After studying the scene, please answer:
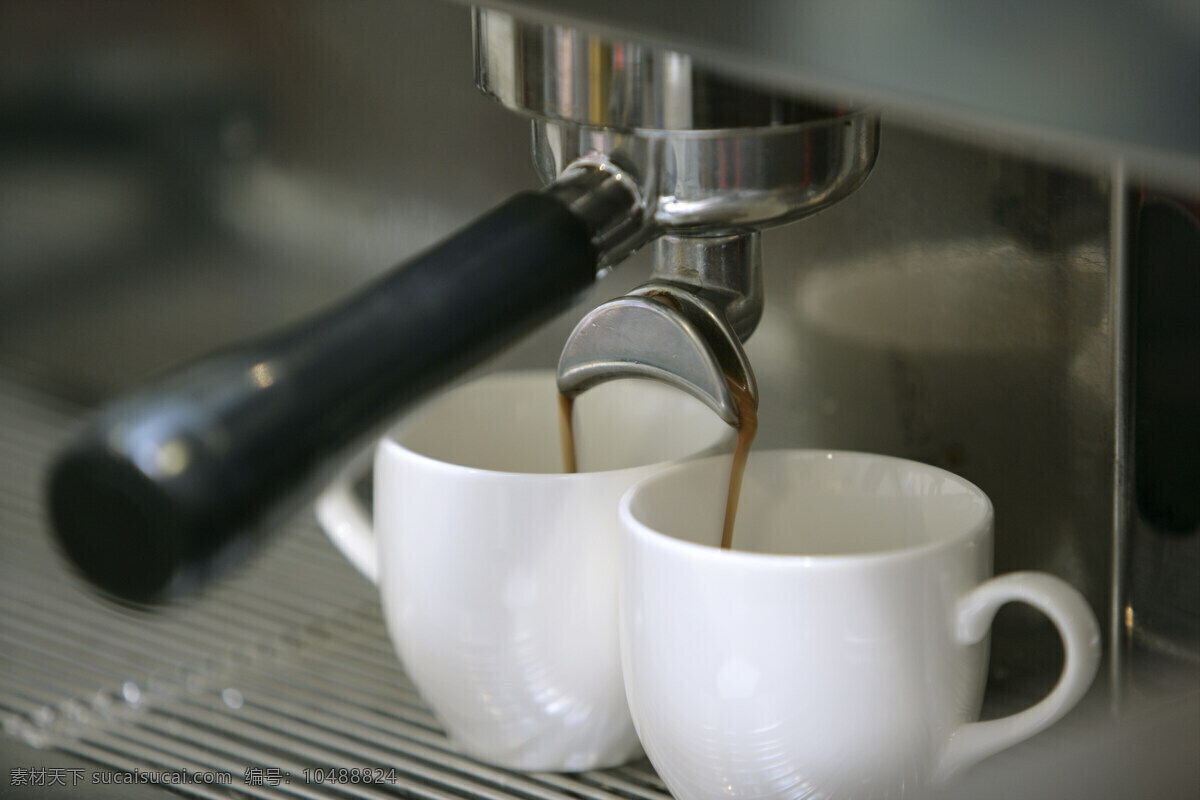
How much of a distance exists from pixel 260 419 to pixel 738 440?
13 centimetres

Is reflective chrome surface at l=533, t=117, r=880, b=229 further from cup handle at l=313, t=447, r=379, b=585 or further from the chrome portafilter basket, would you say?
cup handle at l=313, t=447, r=379, b=585

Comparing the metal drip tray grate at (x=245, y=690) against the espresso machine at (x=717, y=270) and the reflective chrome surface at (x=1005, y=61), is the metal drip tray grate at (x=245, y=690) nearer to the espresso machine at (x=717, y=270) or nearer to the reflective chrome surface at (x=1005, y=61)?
the espresso machine at (x=717, y=270)

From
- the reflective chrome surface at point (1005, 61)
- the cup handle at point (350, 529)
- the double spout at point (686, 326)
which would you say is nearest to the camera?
the reflective chrome surface at point (1005, 61)

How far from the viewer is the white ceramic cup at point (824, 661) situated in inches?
9.8

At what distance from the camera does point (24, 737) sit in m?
0.32

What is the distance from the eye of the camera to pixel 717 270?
0.27 m

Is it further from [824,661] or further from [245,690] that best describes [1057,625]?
[245,690]

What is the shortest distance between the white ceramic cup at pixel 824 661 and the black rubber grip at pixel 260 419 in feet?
0.26

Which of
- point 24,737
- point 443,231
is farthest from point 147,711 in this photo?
point 443,231

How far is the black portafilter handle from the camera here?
169 millimetres

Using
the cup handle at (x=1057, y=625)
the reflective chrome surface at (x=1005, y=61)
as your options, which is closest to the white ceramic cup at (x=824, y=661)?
the cup handle at (x=1057, y=625)

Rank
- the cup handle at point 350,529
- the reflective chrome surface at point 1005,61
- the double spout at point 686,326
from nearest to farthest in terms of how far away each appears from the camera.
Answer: the reflective chrome surface at point 1005,61
the double spout at point 686,326
the cup handle at point 350,529

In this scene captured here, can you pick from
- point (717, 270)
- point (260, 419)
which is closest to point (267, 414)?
point (260, 419)

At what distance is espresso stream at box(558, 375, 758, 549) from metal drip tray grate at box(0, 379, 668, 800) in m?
0.06
